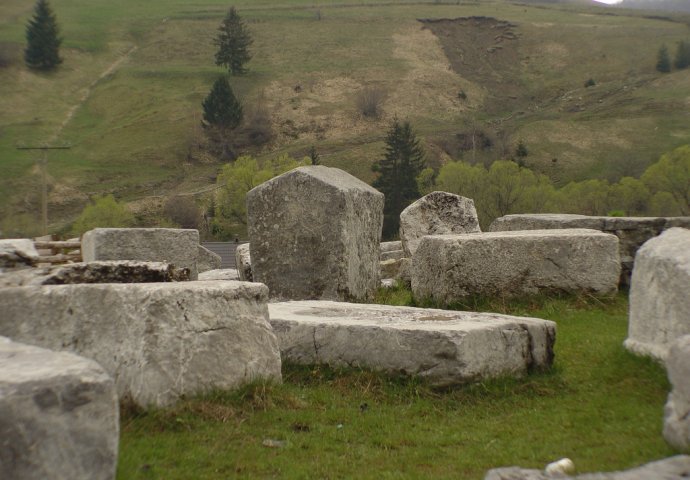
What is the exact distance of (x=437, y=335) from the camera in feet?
20.0

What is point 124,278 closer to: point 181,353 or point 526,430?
point 181,353

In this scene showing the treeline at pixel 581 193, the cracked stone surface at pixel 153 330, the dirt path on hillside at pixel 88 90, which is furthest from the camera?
the dirt path on hillside at pixel 88 90

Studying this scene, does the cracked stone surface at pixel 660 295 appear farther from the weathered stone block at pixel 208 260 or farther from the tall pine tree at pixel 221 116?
the tall pine tree at pixel 221 116

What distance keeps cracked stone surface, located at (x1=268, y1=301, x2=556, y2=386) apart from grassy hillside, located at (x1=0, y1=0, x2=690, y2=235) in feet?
162

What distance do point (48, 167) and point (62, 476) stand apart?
232ft

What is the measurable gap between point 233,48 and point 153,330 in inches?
3586

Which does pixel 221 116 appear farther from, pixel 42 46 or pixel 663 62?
pixel 663 62

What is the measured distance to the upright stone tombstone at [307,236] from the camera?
9633 millimetres

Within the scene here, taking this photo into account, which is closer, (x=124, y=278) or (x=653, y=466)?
(x=653, y=466)

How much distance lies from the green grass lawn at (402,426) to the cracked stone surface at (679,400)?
0.10 m

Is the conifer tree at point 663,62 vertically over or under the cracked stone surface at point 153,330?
A: over

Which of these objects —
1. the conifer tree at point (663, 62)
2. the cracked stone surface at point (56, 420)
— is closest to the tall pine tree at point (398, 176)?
the conifer tree at point (663, 62)

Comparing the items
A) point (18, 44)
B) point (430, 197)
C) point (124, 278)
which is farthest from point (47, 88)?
point (124, 278)

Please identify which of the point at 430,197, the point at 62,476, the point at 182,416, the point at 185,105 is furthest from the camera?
the point at 185,105
